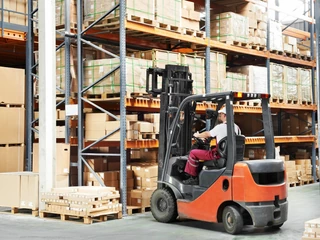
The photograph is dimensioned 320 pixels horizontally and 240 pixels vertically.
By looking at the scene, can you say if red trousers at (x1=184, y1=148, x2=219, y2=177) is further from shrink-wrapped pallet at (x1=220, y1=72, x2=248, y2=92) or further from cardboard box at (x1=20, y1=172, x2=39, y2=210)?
shrink-wrapped pallet at (x1=220, y1=72, x2=248, y2=92)

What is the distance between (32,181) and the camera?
982 cm

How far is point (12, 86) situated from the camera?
12.4 metres

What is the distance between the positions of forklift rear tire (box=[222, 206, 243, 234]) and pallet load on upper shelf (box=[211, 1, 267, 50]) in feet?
22.5

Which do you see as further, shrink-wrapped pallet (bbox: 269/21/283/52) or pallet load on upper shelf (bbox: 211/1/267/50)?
shrink-wrapped pallet (bbox: 269/21/283/52)

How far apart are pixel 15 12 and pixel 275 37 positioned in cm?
710

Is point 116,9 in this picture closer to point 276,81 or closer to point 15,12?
point 15,12

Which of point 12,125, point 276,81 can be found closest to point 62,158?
point 12,125

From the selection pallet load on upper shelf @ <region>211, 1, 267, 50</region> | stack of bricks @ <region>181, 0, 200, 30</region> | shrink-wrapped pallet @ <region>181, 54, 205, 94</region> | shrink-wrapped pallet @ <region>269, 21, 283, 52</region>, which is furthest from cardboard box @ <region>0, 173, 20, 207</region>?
shrink-wrapped pallet @ <region>269, 21, 283, 52</region>

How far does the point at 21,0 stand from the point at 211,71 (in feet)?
15.1

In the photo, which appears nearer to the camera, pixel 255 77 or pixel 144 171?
pixel 144 171

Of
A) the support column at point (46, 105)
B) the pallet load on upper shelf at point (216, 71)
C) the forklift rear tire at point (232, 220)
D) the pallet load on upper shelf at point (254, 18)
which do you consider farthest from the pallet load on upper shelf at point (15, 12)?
the forklift rear tire at point (232, 220)

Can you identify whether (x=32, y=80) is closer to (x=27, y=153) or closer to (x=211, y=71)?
(x=27, y=153)

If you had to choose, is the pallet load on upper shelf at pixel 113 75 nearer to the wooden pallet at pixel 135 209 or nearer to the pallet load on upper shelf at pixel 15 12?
the wooden pallet at pixel 135 209

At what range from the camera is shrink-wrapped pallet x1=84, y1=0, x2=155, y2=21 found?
10210 mm
